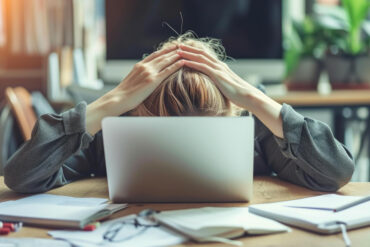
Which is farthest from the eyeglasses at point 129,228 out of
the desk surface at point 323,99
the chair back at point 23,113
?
the desk surface at point 323,99

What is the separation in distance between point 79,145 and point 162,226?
34 centimetres

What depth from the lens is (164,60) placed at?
1.21m

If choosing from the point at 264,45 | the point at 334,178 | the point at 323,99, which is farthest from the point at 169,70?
the point at 264,45

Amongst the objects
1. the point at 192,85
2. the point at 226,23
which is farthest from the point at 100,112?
the point at 226,23

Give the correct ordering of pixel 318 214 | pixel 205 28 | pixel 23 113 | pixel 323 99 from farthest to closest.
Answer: pixel 205 28
pixel 323 99
pixel 23 113
pixel 318 214

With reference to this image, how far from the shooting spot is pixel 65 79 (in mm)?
3049

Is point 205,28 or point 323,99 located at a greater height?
point 205,28

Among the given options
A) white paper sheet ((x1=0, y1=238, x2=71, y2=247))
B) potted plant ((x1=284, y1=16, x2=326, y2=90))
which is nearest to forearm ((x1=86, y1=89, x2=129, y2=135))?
white paper sheet ((x1=0, y1=238, x2=71, y2=247))

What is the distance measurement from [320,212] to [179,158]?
0.26 m

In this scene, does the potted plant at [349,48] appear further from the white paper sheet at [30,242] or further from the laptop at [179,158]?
the white paper sheet at [30,242]

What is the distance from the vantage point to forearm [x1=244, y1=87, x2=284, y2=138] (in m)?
1.17

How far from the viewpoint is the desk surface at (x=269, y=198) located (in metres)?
0.85

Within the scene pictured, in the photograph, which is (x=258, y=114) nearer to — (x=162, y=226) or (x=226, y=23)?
(x=162, y=226)

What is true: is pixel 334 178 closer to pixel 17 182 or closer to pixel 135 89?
pixel 135 89
